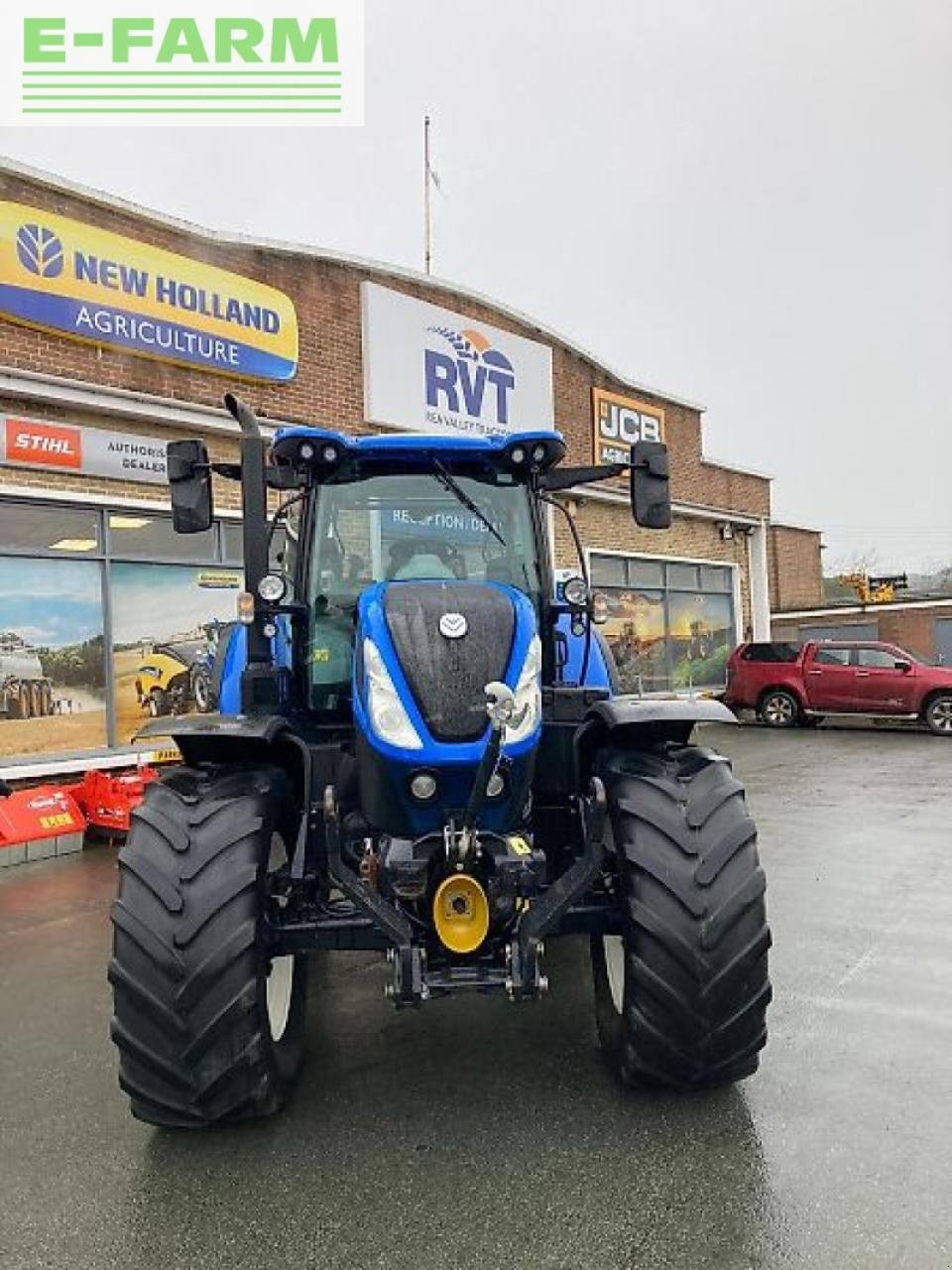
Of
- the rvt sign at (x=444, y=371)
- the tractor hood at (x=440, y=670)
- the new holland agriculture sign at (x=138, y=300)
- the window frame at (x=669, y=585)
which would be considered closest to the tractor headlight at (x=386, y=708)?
the tractor hood at (x=440, y=670)

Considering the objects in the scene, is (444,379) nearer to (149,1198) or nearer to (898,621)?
(149,1198)

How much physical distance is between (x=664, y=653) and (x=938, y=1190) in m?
14.7

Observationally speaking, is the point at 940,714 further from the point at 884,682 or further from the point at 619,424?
the point at 619,424

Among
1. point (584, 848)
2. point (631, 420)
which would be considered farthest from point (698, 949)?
point (631, 420)

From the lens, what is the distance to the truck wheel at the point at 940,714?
17.2m

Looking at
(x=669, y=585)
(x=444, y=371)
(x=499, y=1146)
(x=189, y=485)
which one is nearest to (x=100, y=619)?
(x=444, y=371)

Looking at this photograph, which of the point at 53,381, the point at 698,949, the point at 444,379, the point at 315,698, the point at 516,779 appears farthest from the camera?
the point at 444,379

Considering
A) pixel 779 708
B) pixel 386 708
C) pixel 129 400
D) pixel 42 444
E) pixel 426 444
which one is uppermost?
pixel 129 400

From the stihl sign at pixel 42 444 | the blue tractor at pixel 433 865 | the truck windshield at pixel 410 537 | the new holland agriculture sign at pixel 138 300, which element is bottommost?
the blue tractor at pixel 433 865

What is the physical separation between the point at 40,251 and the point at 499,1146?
8.50m

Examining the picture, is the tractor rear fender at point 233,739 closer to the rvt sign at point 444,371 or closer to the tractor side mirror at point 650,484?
the tractor side mirror at point 650,484

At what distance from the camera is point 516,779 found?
3.44 metres

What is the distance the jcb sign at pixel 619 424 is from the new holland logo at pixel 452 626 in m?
12.4

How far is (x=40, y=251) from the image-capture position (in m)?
8.93
